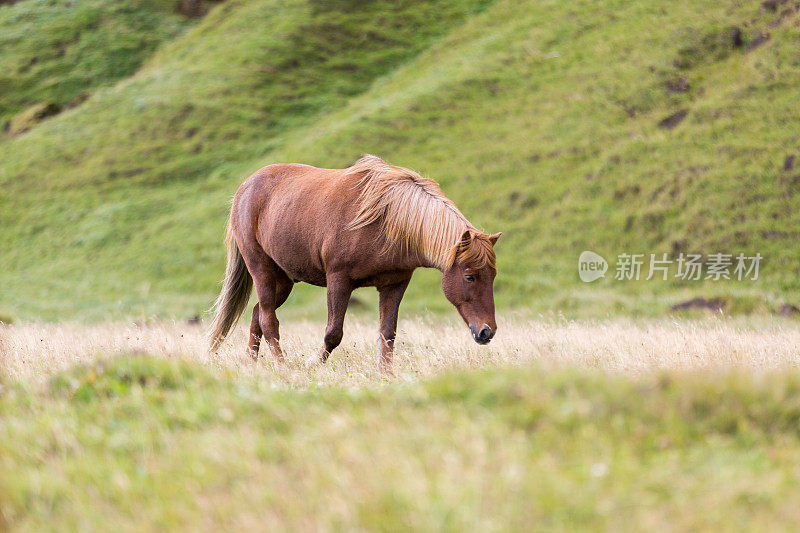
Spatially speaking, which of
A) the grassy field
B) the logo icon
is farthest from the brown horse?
the logo icon

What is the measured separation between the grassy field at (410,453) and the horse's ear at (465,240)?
277 centimetres

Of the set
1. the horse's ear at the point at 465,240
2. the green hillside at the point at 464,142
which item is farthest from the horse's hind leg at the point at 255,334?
the green hillside at the point at 464,142

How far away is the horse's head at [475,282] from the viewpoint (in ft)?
24.6

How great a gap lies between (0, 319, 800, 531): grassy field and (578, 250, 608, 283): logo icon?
17713 millimetres

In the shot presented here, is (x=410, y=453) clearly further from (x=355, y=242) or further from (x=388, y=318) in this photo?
(x=388, y=318)

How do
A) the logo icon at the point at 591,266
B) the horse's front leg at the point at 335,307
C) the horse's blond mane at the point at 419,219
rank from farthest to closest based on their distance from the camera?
the logo icon at the point at 591,266 → the horse's front leg at the point at 335,307 → the horse's blond mane at the point at 419,219

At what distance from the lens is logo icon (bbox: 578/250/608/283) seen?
21.9 meters

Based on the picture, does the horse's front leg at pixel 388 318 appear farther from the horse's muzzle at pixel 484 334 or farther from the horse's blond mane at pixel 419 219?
the horse's muzzle at pixel 484 334

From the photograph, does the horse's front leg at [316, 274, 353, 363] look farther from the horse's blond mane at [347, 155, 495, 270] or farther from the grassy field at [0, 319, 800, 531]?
the grassy field at [0, 319, 800, 531]

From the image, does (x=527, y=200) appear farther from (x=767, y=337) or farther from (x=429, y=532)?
(x=429, y=532)

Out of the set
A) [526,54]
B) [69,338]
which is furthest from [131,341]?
[526,54]

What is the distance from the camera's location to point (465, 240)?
751 cm

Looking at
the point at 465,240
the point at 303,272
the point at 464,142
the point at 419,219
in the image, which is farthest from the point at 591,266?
the point at 465,240

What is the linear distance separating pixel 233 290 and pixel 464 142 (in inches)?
879
